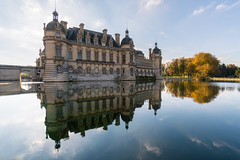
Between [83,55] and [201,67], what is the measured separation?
188 ft

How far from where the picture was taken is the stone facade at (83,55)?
100 feet

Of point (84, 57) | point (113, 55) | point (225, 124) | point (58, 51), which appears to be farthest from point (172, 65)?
point (225, 124)

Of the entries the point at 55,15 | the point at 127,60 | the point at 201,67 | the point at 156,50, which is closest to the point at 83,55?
the point at 55,15

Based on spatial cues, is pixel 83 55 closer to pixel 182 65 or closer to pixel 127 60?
pixel 127 60

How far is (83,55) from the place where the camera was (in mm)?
36531

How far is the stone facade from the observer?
3050 cm

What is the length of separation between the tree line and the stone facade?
39162 mm

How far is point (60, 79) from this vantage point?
103 feet

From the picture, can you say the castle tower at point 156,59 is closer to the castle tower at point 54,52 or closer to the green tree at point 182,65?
the green tree at point 182,65

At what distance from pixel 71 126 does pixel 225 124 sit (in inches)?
277

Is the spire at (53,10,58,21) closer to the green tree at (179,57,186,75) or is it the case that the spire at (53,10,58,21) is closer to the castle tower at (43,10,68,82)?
the castle tower at (43,10,68,82)

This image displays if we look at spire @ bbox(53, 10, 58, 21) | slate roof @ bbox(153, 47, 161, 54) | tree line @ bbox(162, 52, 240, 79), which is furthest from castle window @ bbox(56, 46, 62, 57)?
tree line @ bbox(162, 52, 240, 79)

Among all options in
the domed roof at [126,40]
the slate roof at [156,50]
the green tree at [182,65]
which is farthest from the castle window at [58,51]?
the green tree at [182,65]

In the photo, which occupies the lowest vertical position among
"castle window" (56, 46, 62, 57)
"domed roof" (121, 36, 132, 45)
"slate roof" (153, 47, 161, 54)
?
"castle window" (56, 46, 62, 57)
